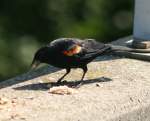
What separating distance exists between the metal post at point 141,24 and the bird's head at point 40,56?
89 cm

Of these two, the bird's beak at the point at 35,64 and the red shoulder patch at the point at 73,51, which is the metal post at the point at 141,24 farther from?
the bird's beak at the point at 35,64

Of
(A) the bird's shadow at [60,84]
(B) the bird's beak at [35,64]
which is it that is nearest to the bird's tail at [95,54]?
(A) the bird's shadow at [60,84]

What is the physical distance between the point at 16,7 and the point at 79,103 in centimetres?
128

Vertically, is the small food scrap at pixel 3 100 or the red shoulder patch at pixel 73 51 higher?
the red shoulder patch at pixel 73 51

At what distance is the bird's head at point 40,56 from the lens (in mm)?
7941

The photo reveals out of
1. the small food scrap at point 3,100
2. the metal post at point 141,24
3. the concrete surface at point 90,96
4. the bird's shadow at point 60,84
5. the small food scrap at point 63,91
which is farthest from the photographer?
the metal post at point 141,24

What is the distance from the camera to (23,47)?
869cm

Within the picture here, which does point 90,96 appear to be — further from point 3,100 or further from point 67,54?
point 3,100

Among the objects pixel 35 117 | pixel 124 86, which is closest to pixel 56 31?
pixel 124 86

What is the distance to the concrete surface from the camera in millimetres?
7426

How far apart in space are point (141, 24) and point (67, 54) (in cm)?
95

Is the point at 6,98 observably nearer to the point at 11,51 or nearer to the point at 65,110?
the point at 65,110

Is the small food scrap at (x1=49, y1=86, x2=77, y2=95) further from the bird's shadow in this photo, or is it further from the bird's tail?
the bird's tail

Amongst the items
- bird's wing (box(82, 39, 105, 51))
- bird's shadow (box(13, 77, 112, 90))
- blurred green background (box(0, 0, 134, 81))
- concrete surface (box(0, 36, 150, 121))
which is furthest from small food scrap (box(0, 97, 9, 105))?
blurred green background (box(0, 0, 134, 81))
